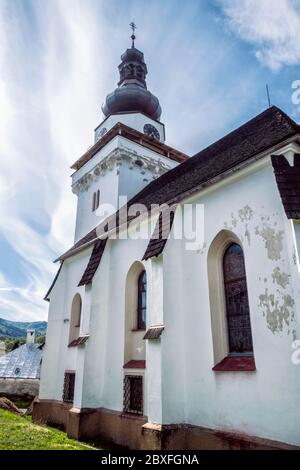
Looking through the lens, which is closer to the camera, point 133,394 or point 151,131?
point 133,394

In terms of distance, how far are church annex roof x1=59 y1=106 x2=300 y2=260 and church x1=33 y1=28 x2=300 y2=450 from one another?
93 millimetres

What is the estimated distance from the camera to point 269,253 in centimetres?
736

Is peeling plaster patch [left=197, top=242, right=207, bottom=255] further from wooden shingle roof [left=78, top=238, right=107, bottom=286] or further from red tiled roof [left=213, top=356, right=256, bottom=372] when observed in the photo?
wooden shingle roof [left=78, top=238, right=107, bottom=286]

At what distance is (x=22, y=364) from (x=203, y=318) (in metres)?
32.3

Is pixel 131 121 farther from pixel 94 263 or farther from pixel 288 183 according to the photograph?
pixel 288 183

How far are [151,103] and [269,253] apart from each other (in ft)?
56.4

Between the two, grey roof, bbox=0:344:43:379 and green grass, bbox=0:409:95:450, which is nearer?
green grass, bbox=0:409:95:450

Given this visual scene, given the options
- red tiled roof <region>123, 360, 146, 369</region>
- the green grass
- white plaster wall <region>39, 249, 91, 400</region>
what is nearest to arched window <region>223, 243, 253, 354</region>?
red tiled roof <region>123, 360, 146, 369</region>

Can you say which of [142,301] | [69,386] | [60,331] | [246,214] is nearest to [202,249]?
[246,214]

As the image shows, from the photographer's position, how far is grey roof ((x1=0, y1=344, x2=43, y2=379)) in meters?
33.3

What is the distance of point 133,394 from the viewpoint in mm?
10156

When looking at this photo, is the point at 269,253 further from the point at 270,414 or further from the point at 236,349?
the point at 270,414
